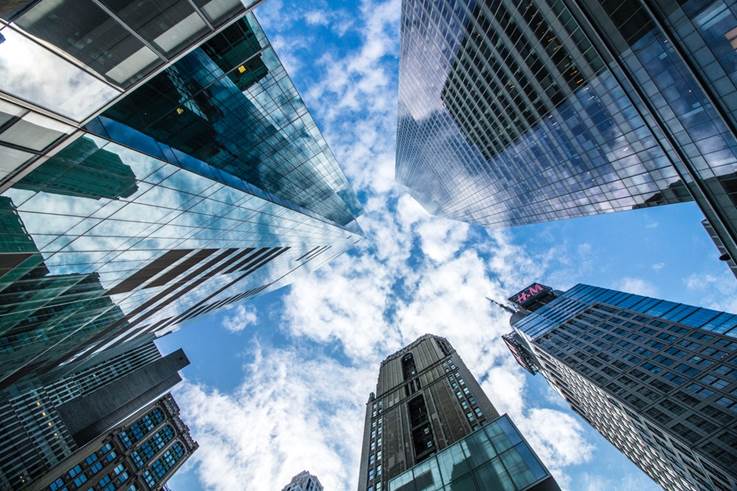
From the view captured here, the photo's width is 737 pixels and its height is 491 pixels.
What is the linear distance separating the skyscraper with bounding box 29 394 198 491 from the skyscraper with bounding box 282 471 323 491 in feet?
255

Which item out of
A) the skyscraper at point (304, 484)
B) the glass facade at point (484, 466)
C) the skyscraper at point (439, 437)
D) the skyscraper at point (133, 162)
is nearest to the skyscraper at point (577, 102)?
the glass facade at point (484, 466)

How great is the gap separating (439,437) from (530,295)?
105 m

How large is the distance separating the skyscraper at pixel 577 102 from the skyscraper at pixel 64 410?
7681 cm

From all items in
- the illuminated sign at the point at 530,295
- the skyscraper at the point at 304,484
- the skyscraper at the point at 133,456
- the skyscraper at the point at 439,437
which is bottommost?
the skyscraper at the point at 304,484

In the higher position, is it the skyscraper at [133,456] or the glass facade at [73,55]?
the glass facade at [73,55]

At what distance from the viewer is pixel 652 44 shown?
2405 cm

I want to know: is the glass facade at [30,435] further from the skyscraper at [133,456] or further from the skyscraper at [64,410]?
the skyscraper at [133,456]

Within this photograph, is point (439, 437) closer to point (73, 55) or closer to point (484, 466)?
point (484, 466)

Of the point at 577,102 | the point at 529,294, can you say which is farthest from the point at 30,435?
the point at 529,294

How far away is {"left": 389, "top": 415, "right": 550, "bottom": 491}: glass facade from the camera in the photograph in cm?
2670

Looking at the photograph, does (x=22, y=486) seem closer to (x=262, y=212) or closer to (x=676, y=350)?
(x=262, y=212)

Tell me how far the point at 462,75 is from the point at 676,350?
65592mm

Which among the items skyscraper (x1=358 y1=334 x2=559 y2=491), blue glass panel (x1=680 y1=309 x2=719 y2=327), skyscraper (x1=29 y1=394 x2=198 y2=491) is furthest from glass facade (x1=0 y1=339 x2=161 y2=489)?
blue glass panel (x1=680 y1=309 x2=719 y2=327)

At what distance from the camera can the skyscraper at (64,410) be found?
5728 cm
